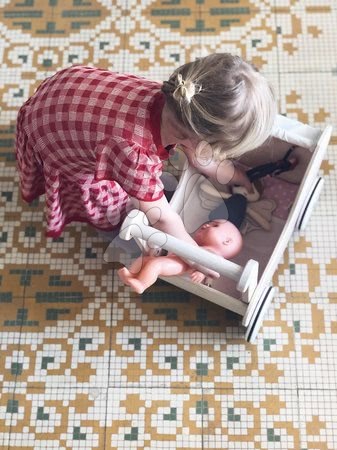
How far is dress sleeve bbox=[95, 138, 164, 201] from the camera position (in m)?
1.00

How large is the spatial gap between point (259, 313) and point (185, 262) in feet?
0.67

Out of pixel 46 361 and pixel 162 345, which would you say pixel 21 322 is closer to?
pixel 46 361

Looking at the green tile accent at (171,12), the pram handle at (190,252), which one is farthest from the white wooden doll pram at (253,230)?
the green tile accent at (171,12)

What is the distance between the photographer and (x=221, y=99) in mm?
895

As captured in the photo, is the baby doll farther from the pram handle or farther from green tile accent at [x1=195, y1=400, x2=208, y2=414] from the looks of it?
green tile accent at [x1=195, y1=400, x2=208, y2=414]

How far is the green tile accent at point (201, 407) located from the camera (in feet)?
4.22

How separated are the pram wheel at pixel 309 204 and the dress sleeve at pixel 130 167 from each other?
424 millimetres

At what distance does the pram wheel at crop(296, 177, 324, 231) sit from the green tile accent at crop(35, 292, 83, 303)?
53 centimetres

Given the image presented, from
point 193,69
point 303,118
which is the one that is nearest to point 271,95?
point 193,69

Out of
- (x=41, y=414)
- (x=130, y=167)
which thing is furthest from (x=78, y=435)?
(x=130, y=167)

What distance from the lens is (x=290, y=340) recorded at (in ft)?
4.34

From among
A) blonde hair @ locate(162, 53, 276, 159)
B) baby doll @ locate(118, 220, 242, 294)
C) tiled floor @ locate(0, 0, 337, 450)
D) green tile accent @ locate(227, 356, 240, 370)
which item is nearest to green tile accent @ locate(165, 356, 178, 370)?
tiled floor @ locate(0, 0, 337, 450)

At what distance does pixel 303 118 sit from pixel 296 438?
30.0 inches

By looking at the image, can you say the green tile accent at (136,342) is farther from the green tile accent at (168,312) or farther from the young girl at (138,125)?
the young girl at (138,125)
